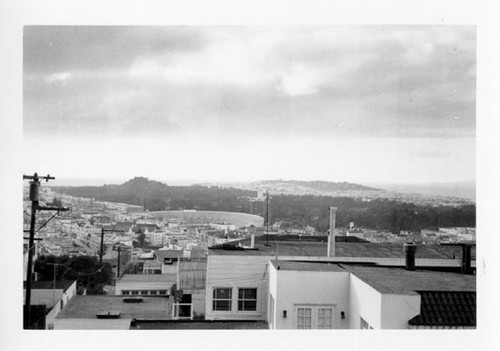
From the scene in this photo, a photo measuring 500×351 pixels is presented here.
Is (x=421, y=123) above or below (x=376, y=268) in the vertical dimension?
above

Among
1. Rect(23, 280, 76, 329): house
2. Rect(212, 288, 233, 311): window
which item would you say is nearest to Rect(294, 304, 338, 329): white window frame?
Rect(212, 288, 233, 311): window

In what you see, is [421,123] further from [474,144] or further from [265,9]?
[265,9]

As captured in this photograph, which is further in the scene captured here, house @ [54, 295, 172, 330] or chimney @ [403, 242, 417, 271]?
chimney @ [403, 242, 417, 271]

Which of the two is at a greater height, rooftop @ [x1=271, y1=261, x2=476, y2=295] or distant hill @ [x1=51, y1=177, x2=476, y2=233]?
distant hill @ [x1=51, y1=177, x2=476, y2=233]

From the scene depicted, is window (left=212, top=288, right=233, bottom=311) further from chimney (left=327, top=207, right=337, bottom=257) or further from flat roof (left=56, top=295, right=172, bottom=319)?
chimney (left=327, top=207, right=337, bottom=257)

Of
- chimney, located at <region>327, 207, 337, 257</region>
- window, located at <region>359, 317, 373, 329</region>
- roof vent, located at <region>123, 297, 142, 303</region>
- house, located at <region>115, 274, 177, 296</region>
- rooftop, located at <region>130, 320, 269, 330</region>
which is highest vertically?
chimney, located at <region>327, 207, 337, 257</region>

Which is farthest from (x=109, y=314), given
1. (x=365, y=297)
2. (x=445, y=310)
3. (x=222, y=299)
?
(x=445, y=310)
